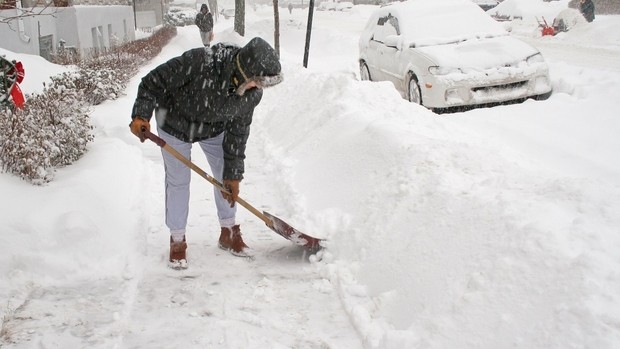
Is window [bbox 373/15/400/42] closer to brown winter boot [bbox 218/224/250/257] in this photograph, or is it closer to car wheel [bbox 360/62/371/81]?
car wheel [bbox 360/62/371/81]

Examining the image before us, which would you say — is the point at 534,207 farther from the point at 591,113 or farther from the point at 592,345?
the point at 591,113

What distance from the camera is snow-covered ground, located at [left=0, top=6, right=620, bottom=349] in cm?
267

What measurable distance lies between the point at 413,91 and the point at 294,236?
16.5 feet

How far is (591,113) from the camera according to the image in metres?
7.07

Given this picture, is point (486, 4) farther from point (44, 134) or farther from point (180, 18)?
point (44, 134)

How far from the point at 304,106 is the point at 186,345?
16.4 ft

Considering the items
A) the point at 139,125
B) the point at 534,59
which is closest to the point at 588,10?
the point at 534,59

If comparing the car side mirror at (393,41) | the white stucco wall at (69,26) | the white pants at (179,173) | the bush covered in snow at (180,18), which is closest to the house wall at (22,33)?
the white stucco wall at (69,26)

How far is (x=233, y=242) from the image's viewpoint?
4.05m

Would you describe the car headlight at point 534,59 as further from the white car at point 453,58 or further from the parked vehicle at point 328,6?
the parked vehicle at point 328,6

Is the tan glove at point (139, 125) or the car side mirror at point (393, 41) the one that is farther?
the car side mirror at point (393, 41)

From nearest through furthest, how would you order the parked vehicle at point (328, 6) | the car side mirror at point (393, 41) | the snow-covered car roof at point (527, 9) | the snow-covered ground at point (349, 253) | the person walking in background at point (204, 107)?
the snow-covered ground at point (349, 253) → the person walking in background at point (204, 107) → the car side mirror at point (393, 41) → the snow-covered car roof at point (527, 9) → the parked vehicle at point (328, 6)

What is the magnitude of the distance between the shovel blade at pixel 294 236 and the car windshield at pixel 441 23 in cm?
545

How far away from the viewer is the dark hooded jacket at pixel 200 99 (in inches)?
135
